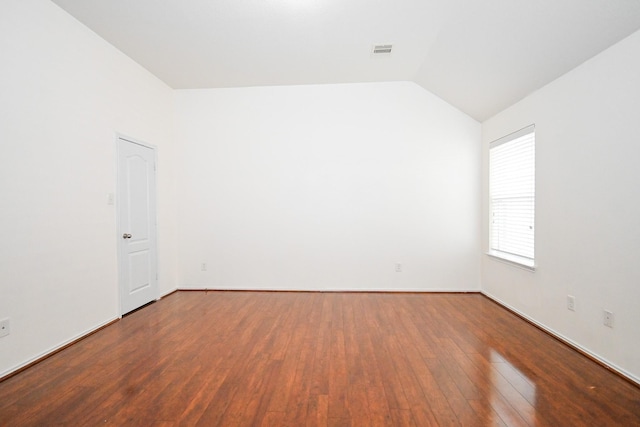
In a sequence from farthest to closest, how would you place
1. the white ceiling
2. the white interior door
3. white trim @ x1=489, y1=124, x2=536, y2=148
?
1. the white interior door
2. white trim @ x1=489, y1=124, x2=536, y2=148
3. the white ceiling

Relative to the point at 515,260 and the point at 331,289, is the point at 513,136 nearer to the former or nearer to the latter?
the point at 515,260

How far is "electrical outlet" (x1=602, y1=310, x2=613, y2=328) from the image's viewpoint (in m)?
2.34

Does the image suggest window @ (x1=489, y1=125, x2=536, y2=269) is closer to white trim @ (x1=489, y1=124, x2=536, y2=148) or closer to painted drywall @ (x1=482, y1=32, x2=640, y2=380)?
white trim @ (x1=489, y1=124, x2=536, y2=148)

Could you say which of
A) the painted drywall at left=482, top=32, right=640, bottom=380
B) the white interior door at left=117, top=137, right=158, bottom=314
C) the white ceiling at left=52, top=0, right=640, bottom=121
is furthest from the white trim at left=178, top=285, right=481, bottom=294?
the white ceiling at left=52, top=0, right=640, bottom=121

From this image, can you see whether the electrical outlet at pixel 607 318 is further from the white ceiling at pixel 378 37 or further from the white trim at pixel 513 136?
the white ceiling at pixel 378 37

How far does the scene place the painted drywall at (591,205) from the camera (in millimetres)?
2195

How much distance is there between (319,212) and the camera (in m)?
4.52

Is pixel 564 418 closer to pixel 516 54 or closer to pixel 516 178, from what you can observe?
pixel 516 178

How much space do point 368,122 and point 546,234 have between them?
8.75 feet

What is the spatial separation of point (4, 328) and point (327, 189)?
3600 mm

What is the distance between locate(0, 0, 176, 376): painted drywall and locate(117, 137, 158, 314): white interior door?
14cm

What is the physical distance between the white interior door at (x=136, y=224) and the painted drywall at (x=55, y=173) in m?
0.14

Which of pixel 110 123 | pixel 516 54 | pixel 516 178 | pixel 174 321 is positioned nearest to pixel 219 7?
pixel 110 123

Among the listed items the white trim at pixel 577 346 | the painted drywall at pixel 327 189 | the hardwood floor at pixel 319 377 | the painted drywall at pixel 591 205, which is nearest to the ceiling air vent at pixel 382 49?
the painted drywall at pixel 327 189
